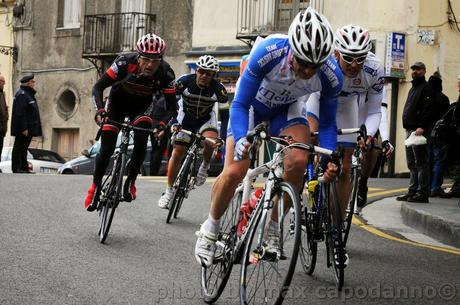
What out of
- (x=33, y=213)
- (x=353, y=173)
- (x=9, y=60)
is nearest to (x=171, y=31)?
(x=9, y=60)

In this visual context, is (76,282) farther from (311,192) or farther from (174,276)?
(311,192)

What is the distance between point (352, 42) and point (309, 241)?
1.75m

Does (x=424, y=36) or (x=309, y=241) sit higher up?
(x=424, y=36)

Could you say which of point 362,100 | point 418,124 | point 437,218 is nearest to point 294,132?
point 362,100

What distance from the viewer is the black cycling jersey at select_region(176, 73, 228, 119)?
12.1m

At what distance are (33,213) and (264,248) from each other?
612 centimetres

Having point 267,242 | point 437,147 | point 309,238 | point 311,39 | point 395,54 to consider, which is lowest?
point 309,238

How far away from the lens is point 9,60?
1533 inches

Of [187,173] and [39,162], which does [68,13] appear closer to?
[39,162]

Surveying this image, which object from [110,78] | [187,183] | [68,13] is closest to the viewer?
[110,78]

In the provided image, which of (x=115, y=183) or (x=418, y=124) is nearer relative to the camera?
(x=115, y=183)

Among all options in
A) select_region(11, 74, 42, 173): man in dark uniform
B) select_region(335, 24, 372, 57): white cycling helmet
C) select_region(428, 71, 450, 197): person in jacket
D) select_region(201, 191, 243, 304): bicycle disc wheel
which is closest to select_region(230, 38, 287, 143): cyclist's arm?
select_region(201, 191, 243, 304): bicycle disc wheel

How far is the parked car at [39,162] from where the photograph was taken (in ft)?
92.1

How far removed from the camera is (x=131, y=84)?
10.1m
